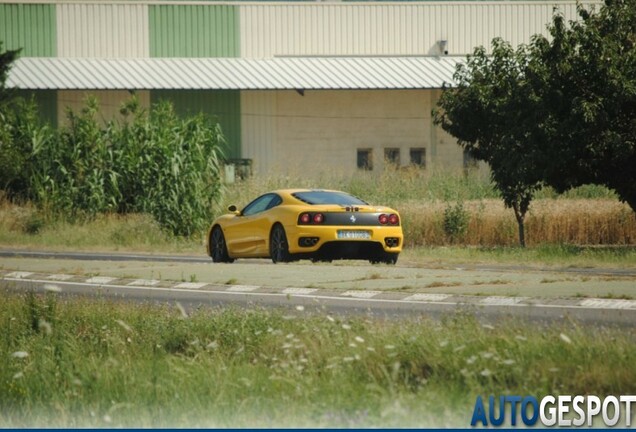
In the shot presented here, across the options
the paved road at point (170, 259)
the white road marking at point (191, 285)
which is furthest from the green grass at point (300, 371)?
the paved road at point (170, 259)

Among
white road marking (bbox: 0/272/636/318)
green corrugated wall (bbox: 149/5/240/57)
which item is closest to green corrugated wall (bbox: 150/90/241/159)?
green corrugated wall (bbox: 149/5/240/57)

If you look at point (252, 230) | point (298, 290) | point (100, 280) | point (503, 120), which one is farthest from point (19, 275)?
point (503, 120)

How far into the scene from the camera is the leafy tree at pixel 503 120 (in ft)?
→ 100

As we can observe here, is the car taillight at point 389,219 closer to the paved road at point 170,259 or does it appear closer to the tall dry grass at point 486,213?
the paved road at point 170,259

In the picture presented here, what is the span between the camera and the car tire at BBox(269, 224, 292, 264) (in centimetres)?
2330

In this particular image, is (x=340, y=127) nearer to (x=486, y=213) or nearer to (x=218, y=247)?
(x=486, y=213)

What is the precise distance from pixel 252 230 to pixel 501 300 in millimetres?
9020

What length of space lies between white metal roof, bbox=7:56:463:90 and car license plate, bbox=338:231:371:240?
32.7 meters

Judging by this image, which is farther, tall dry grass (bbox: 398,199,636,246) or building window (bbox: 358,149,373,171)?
building window (bbox: 358,149,373,171)

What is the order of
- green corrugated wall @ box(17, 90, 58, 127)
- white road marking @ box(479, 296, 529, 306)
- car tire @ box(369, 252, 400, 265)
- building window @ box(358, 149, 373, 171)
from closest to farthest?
1. white road marking @ box(479, 296, 529, 306)
2. car tire @ box(369, 252, 400, 265)
3. green corrugated wall @ box(17, 90, 58, 127)
4. building window @ box(358, 149, 373, 171)

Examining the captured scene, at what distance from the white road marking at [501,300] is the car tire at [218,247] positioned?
33.7 feet

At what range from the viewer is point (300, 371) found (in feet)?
34.6

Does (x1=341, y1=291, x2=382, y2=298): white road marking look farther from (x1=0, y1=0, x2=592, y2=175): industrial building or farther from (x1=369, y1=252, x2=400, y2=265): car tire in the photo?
(x1=0, y1=0, x2=592, y2=175): industrial building

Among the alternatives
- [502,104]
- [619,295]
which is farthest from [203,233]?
[619,295]
